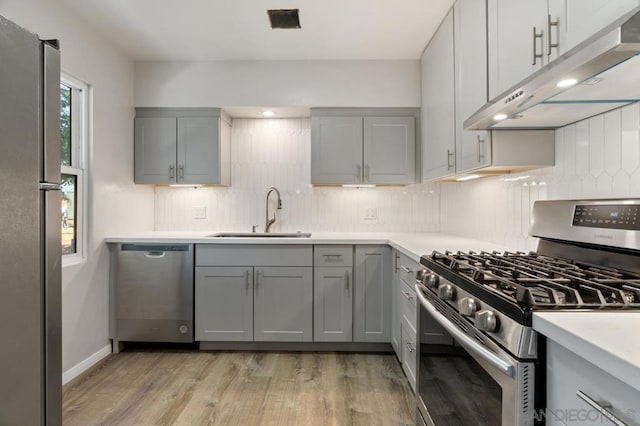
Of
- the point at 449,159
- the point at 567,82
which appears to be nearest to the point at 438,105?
the point at 449,159

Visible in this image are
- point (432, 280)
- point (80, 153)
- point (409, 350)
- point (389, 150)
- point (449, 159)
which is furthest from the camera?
point (389, 150)

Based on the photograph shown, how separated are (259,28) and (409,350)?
2.36 meters

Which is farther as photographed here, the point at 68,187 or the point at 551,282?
the point at 68,187

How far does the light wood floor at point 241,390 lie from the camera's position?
193 centimetres

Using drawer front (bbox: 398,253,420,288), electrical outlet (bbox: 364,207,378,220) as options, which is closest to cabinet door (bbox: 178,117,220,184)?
electrical outlet (bbox: 364,207,378,220)

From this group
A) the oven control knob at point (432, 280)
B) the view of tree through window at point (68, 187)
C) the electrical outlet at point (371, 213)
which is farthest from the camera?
the electrical outlet at point (371, 213)

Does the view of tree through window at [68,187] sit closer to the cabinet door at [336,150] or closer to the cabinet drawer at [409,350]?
the cabinet door at [336,150]

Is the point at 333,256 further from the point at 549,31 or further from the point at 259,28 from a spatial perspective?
the point at 549,31

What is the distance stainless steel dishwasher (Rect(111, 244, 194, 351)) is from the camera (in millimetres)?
2758

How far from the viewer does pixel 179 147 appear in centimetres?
308

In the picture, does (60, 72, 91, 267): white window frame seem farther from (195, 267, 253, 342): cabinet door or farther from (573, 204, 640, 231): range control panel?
(573, 204, 640, 231): range control panel

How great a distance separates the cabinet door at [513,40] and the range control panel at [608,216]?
0.58 meters

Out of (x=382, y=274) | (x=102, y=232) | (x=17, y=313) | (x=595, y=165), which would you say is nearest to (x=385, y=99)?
(x=382, y=274)

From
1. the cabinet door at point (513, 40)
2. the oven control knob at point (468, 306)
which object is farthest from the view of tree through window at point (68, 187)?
the cabinet door at point (513, 40)
